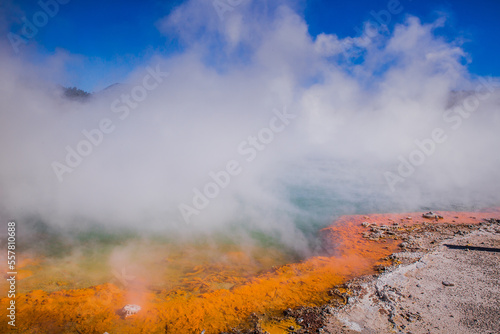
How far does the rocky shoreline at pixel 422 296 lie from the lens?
4160mm

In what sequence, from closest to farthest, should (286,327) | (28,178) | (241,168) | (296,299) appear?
(286,327), (296,299), (28,178), (241,168)

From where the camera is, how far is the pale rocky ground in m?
4.13

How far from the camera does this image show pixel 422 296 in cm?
486

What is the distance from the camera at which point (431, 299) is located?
477cm

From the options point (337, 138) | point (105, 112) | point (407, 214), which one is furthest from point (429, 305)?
point (337, 138)

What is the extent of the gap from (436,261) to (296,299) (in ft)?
14.7

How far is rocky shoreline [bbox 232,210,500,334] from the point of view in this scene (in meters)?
4.16

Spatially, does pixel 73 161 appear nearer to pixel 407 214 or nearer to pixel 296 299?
pixel 296 299

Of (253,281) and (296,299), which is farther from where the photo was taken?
(253,281)

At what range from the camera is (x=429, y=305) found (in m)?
4.59

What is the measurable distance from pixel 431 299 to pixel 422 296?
16cm

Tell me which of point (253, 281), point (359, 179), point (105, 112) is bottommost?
point (253, 281)

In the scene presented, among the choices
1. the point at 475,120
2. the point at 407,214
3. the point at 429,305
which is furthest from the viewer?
the point at 475,120

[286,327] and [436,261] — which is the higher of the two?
[436,261]
